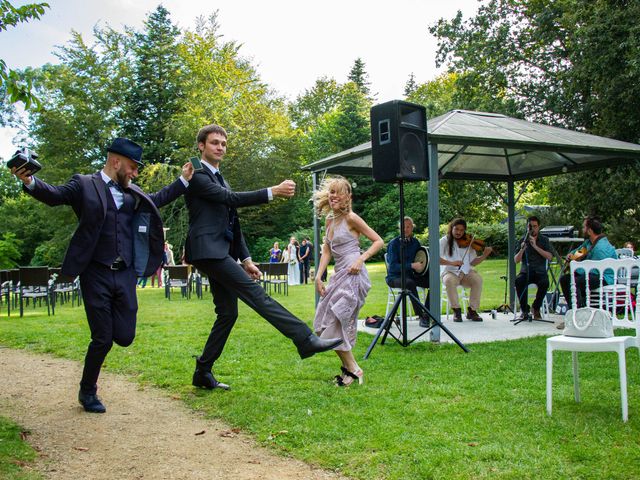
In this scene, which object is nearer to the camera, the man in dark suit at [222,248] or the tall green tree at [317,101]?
the man in dark suit at [222,248]

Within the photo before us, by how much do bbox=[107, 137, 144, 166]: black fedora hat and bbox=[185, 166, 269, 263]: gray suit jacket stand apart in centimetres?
48

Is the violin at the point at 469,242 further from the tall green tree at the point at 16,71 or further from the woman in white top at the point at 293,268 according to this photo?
the woman in white top at the point at 293,268

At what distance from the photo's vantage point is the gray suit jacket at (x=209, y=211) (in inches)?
203

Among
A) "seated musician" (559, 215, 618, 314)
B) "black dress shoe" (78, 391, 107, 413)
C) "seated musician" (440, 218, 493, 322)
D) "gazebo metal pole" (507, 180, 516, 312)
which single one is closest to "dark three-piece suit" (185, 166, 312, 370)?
"black dress shoe" (78, 391, 107, 413)

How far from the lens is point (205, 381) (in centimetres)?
567

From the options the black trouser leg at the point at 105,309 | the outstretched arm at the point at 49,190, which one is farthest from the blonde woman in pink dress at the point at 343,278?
the outstretched arm at the point at 49,190

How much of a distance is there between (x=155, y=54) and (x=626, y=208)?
29.5 meters

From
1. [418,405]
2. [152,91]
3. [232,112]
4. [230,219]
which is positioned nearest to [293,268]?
[232,112]

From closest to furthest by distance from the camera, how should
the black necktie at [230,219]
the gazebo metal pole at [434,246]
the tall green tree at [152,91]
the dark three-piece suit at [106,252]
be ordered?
the dark three-piece suit at [106,252], the black necktie at [230,219], the gazebo metal pole at [434,246], the tall green tree at [152,91]

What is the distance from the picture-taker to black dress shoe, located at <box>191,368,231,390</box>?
5.65 meters

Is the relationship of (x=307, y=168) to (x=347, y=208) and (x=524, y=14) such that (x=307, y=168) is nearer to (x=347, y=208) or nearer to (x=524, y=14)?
(x=347, y=208)

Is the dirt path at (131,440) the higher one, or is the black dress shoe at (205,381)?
the black dress shoe at (205,381)

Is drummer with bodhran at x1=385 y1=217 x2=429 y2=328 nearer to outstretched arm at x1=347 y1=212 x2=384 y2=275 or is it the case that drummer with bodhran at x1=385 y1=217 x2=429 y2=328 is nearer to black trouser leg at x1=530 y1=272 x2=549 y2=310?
black trouser leg at x1=530 y1=272 x2=549 y2=310

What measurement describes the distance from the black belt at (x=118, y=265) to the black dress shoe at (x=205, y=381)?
51.6 inches
